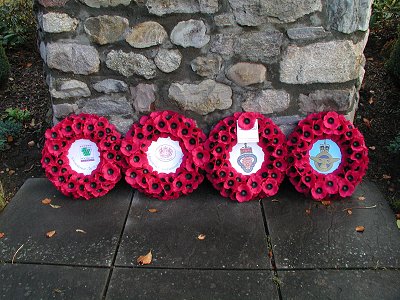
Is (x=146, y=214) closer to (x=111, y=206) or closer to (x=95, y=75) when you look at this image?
(x=111, y=206)

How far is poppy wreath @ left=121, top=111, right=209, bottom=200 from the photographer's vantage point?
2920mm

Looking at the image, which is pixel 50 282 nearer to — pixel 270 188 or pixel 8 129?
pixel 270 188

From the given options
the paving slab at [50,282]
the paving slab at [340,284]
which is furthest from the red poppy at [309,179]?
the paving slab at [50,282]

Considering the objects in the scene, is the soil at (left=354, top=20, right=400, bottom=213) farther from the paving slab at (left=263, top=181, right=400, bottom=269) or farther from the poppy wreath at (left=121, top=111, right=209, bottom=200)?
the poppy wreath at (left=121, top=111, right=209, bottom=200)

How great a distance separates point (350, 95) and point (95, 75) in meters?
1.68

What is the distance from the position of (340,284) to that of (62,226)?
1643 millimetres

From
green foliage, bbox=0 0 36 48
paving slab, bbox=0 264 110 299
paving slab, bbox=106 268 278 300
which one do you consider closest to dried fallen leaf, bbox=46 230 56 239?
paving slab, bbox=0 264 110 299

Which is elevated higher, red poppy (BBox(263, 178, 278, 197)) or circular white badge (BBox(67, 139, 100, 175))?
circular white badge (BBox(67, 139, 100, 175))

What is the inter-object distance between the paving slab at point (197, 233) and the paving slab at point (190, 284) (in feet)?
0.20

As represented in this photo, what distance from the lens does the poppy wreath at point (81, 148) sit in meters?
2.93

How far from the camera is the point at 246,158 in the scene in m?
2.97

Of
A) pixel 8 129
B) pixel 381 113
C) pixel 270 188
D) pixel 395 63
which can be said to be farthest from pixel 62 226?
pixel 395 63

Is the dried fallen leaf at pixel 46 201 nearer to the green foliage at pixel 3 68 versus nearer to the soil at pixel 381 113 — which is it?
the green foliage at pixel 3 68

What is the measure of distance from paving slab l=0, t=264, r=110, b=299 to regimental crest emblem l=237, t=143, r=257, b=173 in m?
1.12
